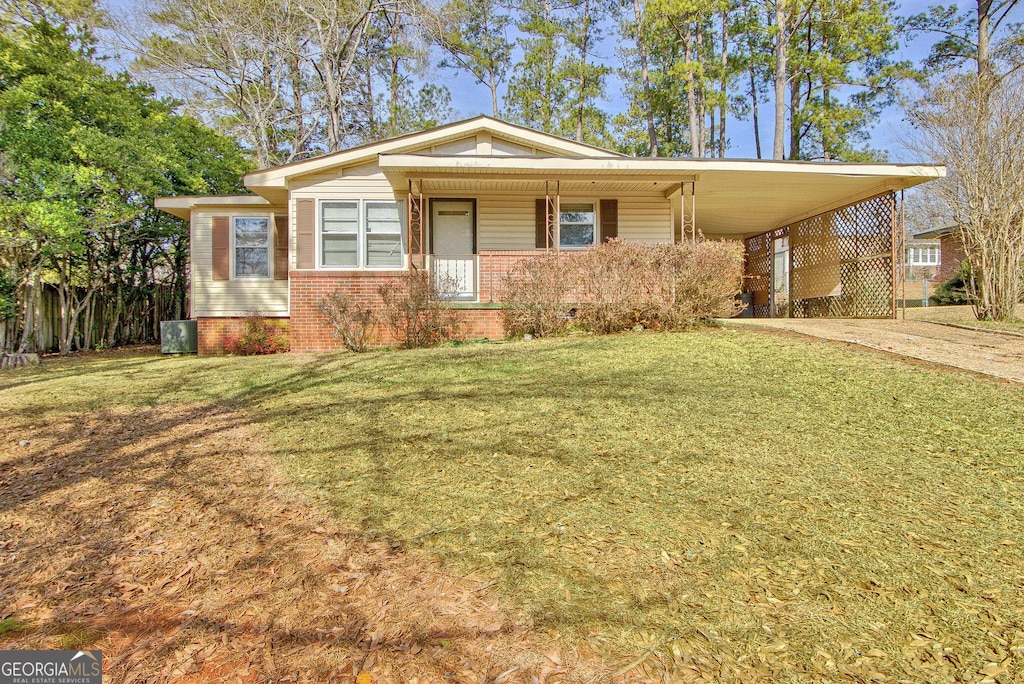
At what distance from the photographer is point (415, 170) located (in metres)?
10.2

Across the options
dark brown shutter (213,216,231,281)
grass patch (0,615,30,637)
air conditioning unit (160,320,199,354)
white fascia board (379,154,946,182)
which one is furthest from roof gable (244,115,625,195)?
grass patch (0,615,30,637)

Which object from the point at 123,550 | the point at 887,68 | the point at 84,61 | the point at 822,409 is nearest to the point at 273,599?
the point at 123,550

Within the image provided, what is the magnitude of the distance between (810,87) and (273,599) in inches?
1044

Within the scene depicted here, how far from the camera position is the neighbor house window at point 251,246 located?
12.2 meters

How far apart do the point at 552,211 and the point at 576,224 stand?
2.18ft


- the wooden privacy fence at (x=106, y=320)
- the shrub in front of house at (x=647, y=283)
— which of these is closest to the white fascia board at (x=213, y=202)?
the wooden privacy fence at (x=106, y=320)

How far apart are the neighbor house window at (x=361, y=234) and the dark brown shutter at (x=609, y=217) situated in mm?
4557

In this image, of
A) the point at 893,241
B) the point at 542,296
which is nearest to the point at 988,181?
the point at 893,241

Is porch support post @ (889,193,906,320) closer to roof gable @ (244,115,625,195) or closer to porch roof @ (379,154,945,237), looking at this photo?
porch roof @ (379,154,945,237)

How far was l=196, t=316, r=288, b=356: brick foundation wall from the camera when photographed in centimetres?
1166

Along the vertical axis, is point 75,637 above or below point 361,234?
below

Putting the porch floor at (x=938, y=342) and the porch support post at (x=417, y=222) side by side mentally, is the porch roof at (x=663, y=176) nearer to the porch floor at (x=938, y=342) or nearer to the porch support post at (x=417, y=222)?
the porch support post at (x=417, y=222)

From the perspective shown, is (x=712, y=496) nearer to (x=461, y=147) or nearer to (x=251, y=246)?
(x=461, y=147)

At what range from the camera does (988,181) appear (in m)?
10.3
